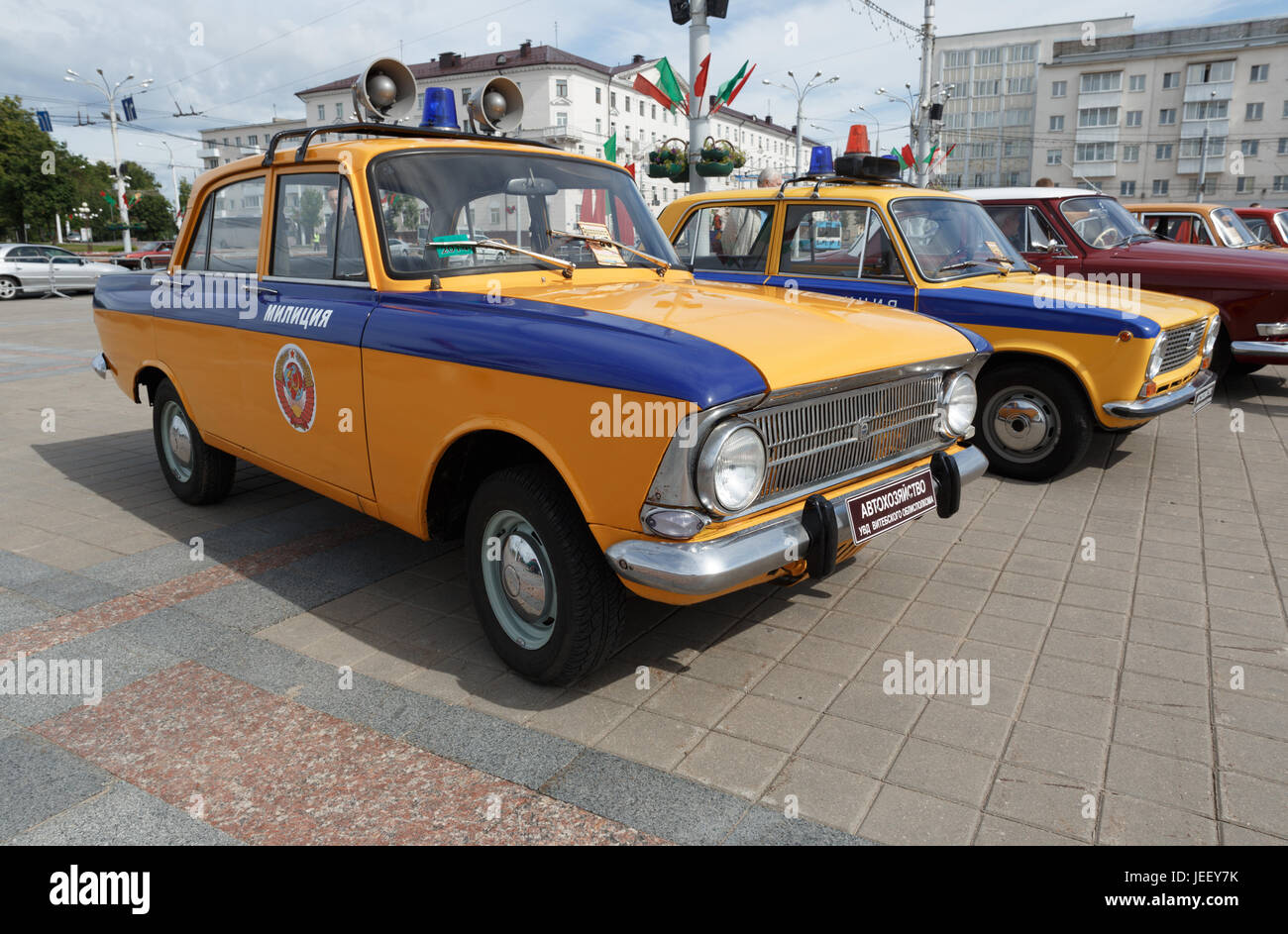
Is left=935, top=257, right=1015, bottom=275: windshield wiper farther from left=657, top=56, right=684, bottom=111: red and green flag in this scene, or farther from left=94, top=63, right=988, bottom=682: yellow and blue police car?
left=657, top=56, right=684, bottom=111: red and green flag

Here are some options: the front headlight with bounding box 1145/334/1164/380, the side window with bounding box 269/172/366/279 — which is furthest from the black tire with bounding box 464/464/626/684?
the front headlight with bounding box 1145/334/1164/380

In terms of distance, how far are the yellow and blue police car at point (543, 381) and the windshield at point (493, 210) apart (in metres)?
0.01

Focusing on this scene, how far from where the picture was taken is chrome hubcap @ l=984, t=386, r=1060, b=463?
598cm

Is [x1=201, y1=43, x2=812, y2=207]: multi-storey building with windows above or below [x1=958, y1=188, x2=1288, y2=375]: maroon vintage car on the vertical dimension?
above

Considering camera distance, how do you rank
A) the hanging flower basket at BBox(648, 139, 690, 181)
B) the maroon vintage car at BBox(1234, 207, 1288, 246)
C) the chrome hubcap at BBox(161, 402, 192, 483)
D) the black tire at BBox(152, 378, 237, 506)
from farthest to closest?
the maroon vintage car at BBox(1234, 207, 1288, 246)
the hanging flower basket at BBox(648, 139, 690, 181)
the chrome hubcap at BBox(161, 402, 192, 483)
the black tire at BBox(152, 378, 237, 506)

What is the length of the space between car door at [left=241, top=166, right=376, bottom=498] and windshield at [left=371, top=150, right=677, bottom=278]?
210 millimetres

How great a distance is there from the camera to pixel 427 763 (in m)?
2.77

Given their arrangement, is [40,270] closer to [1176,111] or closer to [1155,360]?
[1155,360]

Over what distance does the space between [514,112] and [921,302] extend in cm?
296

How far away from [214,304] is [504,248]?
1.82m

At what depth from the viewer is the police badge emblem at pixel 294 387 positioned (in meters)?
A: 3.79
